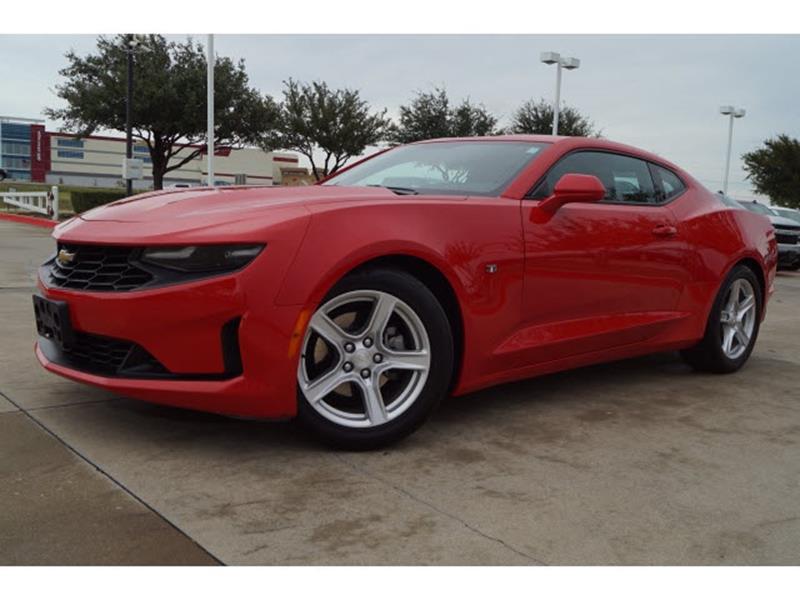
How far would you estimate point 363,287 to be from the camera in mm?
3059

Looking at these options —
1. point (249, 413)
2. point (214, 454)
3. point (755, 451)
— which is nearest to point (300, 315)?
point (249, 413)

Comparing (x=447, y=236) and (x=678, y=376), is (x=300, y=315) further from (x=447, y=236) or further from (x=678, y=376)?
(x=678, y=376)

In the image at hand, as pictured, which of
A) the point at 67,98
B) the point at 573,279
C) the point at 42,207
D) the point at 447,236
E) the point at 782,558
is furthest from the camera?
the point at 67,98

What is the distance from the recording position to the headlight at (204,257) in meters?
2.85

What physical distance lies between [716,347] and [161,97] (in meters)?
27.2

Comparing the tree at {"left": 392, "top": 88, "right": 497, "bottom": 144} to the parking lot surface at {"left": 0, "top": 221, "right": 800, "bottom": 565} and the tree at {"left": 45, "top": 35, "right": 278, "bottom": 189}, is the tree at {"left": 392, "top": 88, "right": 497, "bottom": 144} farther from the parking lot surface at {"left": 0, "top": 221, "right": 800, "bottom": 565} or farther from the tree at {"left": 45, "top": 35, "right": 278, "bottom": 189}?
the parking lot surface at {"left": 0, "top": 221, "right": 800, "bottom": 565}

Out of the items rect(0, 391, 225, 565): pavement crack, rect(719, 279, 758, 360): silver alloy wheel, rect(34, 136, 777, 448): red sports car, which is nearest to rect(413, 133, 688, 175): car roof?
rect(34, 136, 777, 448): red sports car

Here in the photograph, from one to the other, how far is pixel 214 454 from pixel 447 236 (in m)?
1.27

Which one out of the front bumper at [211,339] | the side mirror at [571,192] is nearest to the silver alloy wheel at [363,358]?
the front bumper at [211,339]

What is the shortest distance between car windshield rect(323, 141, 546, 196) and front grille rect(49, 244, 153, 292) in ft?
4.02

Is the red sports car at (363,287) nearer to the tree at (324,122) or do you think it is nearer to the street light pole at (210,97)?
the street light pole at (210,97)

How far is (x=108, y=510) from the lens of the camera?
8.25 ft

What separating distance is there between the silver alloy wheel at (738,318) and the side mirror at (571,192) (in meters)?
1.71

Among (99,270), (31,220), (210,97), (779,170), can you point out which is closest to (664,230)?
(99,270)
